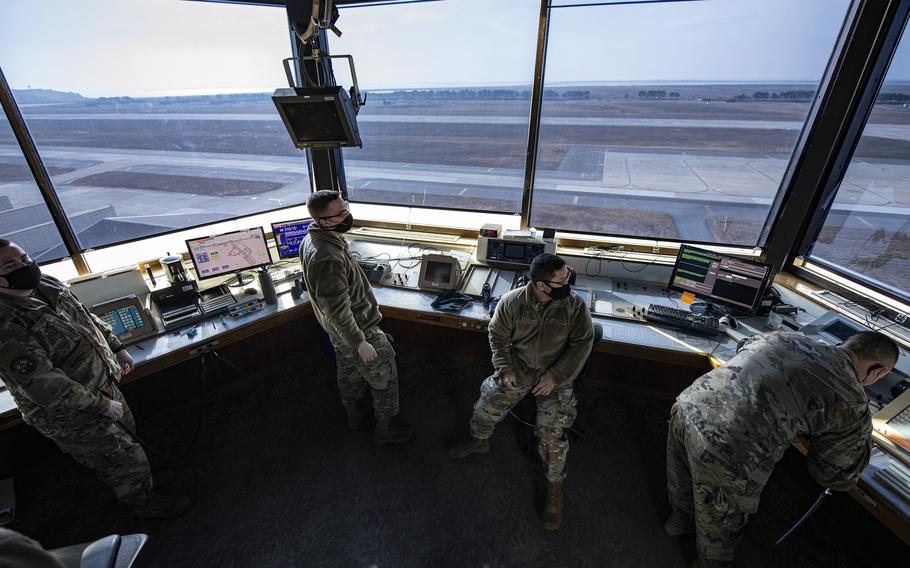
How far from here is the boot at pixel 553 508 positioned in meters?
1.95

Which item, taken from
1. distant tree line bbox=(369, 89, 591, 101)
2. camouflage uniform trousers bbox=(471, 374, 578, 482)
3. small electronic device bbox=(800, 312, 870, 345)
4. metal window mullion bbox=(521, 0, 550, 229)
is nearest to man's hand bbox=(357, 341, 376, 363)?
camouflage uniform trousers bbox=(471, 374, 578, 482)

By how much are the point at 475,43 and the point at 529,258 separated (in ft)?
6.62

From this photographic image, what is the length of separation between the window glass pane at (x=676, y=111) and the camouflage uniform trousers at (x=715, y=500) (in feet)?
6.49

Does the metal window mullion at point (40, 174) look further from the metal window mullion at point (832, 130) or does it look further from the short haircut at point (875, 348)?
the metal window mullion at point (832, 130)

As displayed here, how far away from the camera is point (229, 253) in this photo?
8.88 feet

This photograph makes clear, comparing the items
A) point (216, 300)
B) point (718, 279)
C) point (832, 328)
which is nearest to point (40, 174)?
point (216, 300)

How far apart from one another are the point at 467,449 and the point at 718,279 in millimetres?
2034

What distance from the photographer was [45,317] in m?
1.54

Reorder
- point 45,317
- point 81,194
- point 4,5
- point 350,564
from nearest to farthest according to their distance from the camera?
point 45,317 < point 350,564 < point 4,5 < point 81,194

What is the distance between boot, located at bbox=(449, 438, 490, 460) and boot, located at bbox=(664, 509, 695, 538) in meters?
1.05

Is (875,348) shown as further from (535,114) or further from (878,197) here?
(878,197)

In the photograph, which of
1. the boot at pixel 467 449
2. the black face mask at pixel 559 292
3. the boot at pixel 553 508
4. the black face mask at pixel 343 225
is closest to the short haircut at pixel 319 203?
the black face mask at pixel 343 225

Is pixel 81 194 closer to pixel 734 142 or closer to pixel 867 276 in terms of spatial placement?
pixel 867 276

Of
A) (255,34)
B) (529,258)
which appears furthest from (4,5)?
(529,258)
